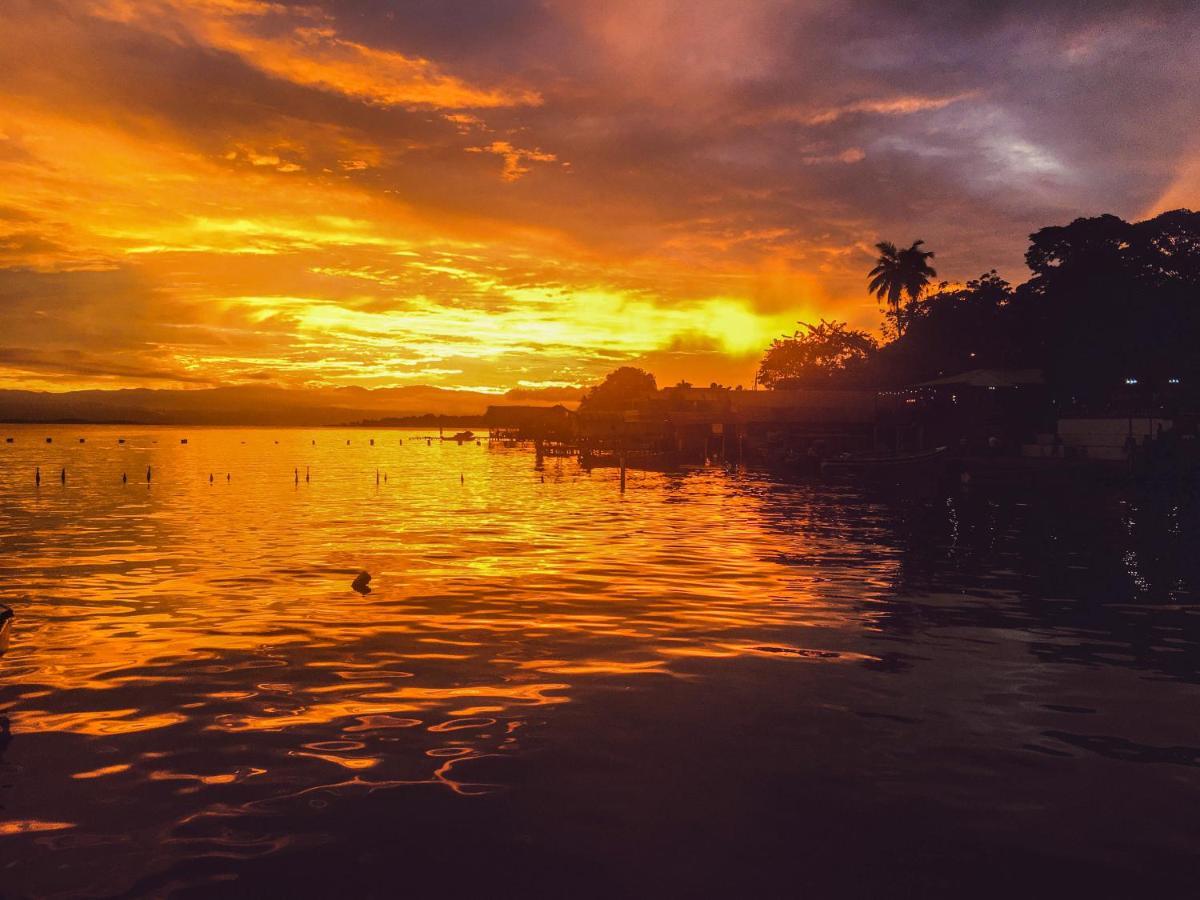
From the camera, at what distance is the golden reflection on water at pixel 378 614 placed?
34.1 ft

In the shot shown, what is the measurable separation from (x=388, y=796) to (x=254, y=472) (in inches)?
2916

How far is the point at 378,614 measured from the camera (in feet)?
55.8

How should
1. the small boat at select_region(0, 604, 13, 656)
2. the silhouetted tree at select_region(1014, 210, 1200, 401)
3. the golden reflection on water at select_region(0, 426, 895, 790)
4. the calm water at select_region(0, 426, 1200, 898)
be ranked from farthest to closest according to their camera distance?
the silhouetted tree at select_region(1014, 210, 1200, 401) → the small boat at select_region(0, 604, 13, 656) → the golden reflection on water at select_region(0, 426, 895, 790) → the calm water at select_region(0, 426, 1200, 898)

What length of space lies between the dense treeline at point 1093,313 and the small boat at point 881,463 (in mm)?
9580

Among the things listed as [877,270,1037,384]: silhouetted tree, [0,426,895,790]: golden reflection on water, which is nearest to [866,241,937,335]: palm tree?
[877,270,1037,384]: silhouetted tree

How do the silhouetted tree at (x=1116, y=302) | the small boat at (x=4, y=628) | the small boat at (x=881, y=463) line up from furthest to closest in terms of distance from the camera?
the small boat at (x=881, y=463)
the silhouetted tree at (x=1116, y=302)
the small boat at (x=4, y=628)

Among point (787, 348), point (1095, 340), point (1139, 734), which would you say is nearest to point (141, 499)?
point (1139, 734)

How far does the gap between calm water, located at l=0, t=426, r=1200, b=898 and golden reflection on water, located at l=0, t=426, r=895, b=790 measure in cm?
10

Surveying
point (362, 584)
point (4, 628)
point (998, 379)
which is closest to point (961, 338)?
point (998, 379)

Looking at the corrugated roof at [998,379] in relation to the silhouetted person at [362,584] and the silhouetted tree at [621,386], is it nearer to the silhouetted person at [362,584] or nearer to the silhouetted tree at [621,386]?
the silhouetted person at [362,584]

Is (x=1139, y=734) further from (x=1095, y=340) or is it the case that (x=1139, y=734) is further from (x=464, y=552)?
(x=1095, y=340)

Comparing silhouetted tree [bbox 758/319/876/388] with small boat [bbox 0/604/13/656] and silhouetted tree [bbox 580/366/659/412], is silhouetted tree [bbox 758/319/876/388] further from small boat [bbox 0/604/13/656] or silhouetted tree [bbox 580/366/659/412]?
small boat [bbox 0/604/13/656]

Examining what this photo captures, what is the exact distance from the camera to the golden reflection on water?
1038 centimetres

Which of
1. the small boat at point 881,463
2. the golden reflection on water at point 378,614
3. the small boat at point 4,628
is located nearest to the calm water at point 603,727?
the golden reflection on water at point 378,614
